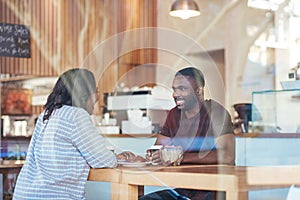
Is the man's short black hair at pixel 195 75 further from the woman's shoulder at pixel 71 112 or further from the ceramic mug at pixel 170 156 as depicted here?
the woman's shoulder at pixel 71 112

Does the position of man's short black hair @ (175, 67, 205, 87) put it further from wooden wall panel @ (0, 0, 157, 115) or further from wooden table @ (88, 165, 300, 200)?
wooden wall panel @ (0, 0, 157, 115)

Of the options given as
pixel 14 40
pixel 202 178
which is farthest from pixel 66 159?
pixel 14 40

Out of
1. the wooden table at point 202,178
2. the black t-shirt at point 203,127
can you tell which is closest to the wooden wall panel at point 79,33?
the black t-shirt at point 203,127

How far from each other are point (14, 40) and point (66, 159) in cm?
289

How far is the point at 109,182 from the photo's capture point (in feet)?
6.53

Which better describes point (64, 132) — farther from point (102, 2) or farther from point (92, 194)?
point (102, 2)

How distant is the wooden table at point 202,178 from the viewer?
5.16ft

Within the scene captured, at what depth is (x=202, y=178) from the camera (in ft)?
5.48

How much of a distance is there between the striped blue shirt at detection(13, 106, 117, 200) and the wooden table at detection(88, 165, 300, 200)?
5 centimetres

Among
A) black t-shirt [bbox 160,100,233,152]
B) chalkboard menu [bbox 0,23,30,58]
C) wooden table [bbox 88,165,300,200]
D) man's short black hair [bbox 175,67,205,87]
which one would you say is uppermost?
chalkboard menu [bbox 0,23,30,58]

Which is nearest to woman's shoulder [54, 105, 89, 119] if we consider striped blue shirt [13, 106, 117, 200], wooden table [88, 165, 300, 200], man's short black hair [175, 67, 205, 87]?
striped blue shirt [13, 106, 117, 200]

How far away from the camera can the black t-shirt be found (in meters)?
2.21

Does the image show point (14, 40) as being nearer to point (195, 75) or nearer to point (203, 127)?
point (195, 75)

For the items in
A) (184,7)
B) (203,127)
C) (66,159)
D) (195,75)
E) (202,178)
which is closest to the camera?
(202,178)
